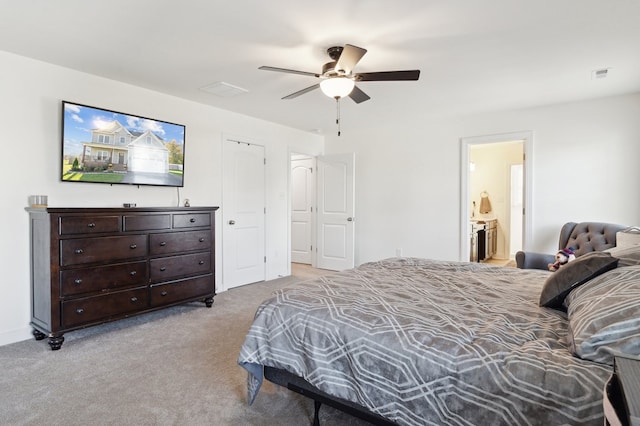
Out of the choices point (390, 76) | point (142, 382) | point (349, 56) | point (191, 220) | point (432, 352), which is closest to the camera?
point (432, 352)

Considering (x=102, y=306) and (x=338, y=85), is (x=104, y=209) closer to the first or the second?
(x=102, y=306)

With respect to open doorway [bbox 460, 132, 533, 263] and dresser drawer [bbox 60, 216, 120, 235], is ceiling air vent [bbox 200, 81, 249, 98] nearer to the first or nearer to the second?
dresser drawer [bbox 60, 216, 120, 235]

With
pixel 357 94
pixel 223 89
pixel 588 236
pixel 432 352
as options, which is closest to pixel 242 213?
pixel 223 89

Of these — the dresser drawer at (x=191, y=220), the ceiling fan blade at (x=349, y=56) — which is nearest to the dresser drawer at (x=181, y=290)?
the dresser drawer at (x=191, y=220)

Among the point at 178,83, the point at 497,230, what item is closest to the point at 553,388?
the point at 178,83

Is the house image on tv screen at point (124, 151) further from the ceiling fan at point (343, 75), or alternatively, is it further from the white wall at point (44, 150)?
the ceiling fan at point (343, 75)

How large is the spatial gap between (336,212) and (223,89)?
293cm

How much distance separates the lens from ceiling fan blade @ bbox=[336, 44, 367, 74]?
232cm

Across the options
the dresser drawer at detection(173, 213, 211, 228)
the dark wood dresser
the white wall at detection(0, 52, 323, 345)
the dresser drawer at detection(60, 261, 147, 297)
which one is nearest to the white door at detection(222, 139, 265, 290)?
the white wall at detection(0, 52, 323, 345)

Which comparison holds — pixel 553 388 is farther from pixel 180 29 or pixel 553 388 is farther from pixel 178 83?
pixel 178 83

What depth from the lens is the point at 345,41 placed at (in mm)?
2662

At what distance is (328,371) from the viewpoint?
1561mm

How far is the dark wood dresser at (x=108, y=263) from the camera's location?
9.21 ft

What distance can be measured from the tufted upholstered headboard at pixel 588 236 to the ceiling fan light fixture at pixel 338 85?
2951mm
